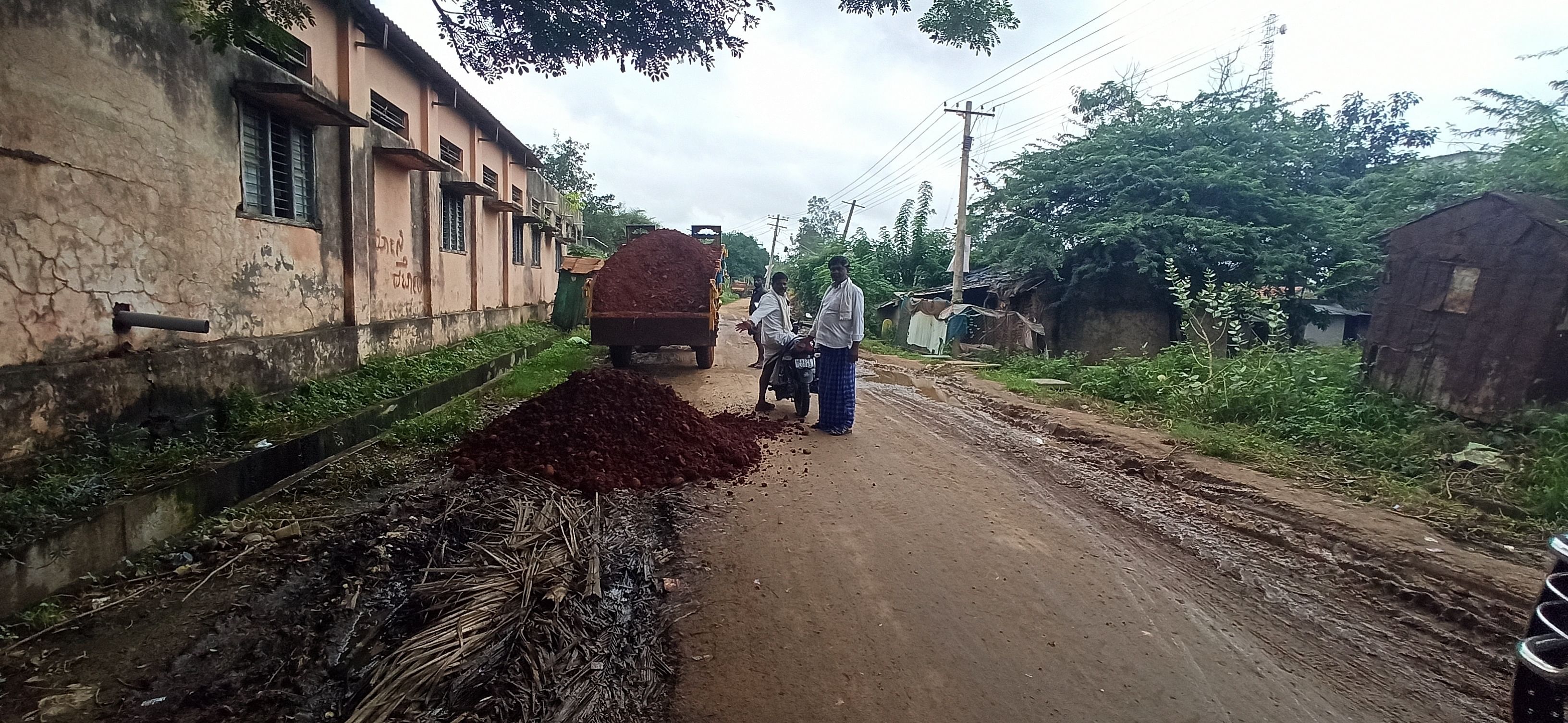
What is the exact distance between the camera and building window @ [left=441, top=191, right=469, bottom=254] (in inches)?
449

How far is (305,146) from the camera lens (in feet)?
22.6

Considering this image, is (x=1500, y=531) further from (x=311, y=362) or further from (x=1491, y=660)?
(x=311, y=362)

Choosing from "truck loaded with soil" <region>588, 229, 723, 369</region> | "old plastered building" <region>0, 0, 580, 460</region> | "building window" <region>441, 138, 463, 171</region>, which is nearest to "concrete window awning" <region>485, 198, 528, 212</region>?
"building window" <region>441, 138, 463, 171</region>

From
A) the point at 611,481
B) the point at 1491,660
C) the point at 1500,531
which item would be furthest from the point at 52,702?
the point at 1500,531

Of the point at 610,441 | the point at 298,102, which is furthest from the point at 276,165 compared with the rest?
the point at 610,441

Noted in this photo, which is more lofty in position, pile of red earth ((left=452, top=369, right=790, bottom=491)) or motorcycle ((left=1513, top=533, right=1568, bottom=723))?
motorcycle ((left=1513, top=533, right=1568, bottom=723))

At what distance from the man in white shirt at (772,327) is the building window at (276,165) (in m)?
4.61

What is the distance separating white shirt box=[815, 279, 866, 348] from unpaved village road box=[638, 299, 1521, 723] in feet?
6.01

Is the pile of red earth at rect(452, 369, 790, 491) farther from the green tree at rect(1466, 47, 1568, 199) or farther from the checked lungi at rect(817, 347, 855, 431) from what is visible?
the green tree at rect(1466, 47, 1568, 199)

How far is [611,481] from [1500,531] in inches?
223

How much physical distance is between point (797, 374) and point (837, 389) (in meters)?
0.84

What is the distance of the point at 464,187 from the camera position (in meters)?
11.5

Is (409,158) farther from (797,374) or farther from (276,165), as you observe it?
(797,374)

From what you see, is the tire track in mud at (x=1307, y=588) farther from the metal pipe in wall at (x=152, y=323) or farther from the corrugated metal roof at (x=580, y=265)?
the corrugated metal roof at (x=580, y=265)
